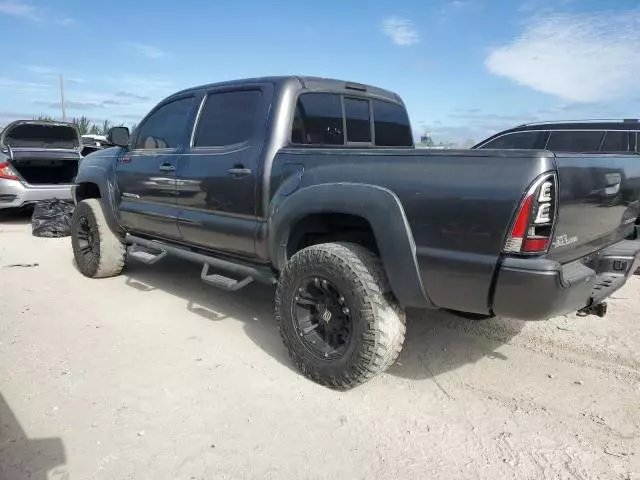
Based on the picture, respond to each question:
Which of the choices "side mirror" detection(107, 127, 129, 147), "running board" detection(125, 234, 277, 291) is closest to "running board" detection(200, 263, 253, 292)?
"running board" detection(125, 234, 277, 291)

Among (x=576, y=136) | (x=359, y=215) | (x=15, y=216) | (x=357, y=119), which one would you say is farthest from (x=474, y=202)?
(x=15, y=216)

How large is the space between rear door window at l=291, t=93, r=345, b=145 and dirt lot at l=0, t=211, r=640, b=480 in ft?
5.15

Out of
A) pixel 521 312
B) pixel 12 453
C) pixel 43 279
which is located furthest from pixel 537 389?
pixel 43 279

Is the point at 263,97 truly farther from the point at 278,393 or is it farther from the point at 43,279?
the point at 43,279

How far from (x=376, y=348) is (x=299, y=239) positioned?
3.26 feet

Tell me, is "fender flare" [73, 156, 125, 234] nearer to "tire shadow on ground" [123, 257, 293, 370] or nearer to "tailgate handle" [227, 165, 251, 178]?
"tire shadow on ground" [123, 257, 293, 370]

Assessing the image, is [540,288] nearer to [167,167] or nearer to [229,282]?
[229,282]

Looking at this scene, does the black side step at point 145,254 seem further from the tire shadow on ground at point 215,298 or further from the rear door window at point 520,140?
the rear door window at point 520,140

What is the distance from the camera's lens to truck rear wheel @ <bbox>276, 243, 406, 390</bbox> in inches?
113

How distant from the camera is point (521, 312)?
2461 mm

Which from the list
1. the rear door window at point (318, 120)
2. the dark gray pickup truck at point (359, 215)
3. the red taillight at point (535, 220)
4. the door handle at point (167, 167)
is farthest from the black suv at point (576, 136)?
the red taillight at point (535, 220)

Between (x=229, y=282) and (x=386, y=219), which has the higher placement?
(x=386, y=219)

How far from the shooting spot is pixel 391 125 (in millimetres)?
4637

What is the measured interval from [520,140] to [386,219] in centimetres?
652
